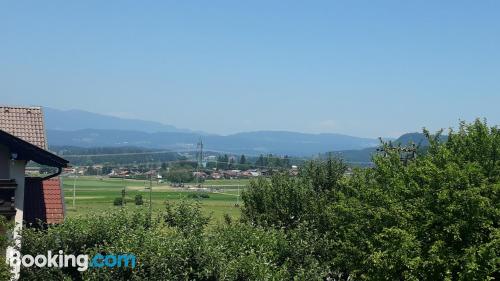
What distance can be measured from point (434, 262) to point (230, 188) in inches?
5784

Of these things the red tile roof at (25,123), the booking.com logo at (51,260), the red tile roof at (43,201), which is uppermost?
the red tile roof at (25,123)

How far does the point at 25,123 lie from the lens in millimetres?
21766

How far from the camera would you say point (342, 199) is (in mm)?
26781

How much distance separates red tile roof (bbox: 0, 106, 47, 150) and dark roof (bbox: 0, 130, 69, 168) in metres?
0.63

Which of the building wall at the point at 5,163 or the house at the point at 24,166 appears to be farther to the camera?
the building wall at the point at 5,163

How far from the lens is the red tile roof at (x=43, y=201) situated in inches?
917

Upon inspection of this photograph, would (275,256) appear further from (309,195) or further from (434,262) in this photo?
(309,195)

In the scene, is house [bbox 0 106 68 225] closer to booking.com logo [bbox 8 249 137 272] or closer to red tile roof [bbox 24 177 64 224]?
red tile roof [bbox 24 177 64 224]

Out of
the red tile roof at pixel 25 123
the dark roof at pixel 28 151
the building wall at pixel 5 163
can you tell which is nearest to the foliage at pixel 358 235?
the building wall at pixel 5 163

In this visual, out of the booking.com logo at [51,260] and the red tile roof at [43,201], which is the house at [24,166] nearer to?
the red tile roof at [43,201]

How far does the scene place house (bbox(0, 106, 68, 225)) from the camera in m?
19.3

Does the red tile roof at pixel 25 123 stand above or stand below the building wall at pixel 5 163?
above

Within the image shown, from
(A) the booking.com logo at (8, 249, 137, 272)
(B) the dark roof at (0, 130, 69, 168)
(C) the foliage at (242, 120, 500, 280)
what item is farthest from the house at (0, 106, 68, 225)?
(C) the foliage at (242, 120, 500, 280)

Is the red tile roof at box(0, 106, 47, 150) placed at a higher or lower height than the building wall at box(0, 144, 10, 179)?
higher
